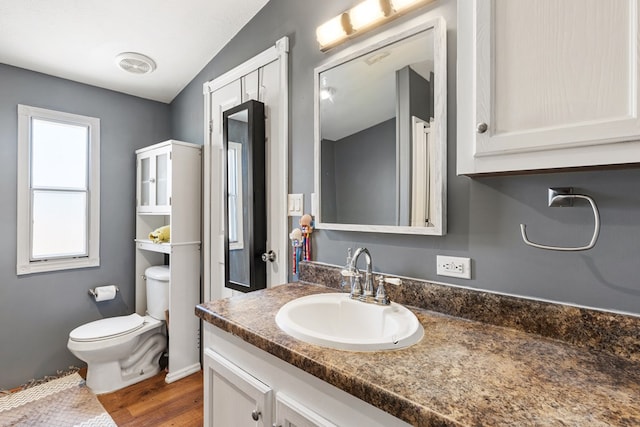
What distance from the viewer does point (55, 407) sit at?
1.97 metres

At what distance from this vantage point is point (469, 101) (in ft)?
2.88

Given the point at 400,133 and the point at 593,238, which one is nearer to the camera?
the point at 593,238

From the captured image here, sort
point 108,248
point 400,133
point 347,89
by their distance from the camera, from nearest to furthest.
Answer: point 400,133 → point 347,89 → point 108,248

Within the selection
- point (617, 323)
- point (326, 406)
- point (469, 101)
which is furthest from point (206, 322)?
point (617, 323)

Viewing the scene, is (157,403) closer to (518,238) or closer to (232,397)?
(232,397)

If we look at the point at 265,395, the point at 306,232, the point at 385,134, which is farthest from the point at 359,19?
the point at 265,395

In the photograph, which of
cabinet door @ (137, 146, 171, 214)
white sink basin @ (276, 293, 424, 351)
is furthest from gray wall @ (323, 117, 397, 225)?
cabinet door @ (137, 146, 171, 214)

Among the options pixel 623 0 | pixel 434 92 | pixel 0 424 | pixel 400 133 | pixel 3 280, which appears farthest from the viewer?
pixel 3 280

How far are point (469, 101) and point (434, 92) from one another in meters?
0.32

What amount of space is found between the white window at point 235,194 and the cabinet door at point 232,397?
87cm

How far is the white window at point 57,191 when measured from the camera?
2.22 meters

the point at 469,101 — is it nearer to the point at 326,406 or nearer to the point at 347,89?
the point at 347,89

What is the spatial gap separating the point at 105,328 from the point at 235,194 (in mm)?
1382

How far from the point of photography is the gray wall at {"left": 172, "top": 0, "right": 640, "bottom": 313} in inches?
33.0
